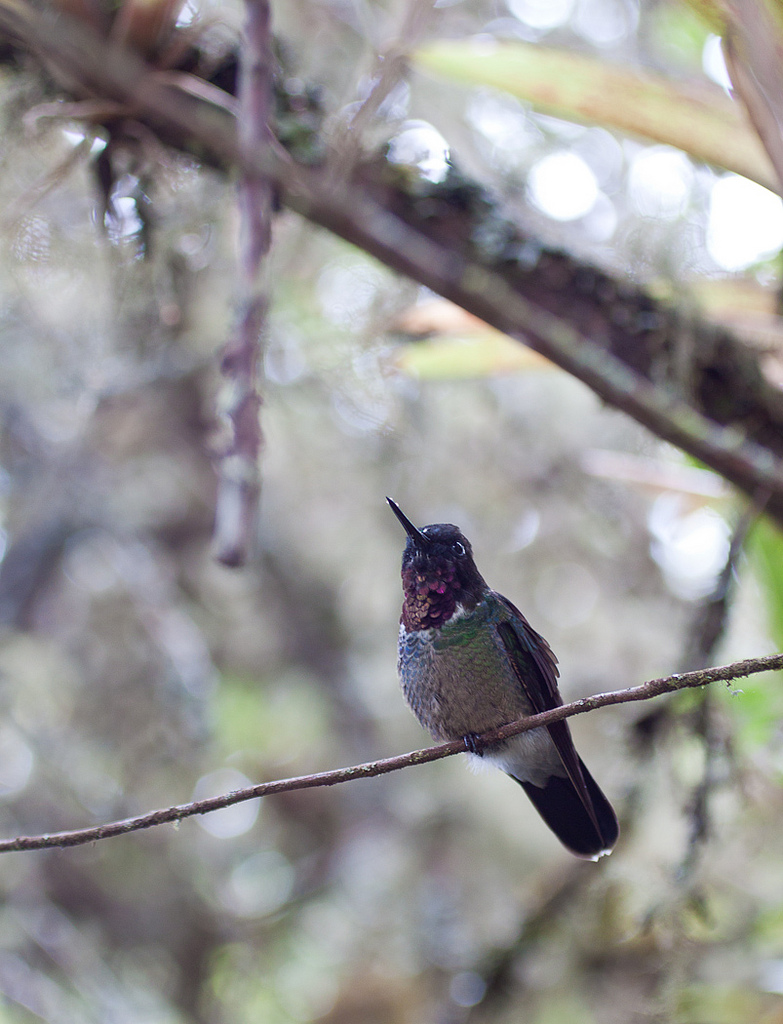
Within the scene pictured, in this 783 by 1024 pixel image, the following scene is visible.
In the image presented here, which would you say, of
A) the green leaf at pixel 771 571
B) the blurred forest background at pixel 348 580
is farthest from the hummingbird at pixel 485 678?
the green leaf at pixel 771 571

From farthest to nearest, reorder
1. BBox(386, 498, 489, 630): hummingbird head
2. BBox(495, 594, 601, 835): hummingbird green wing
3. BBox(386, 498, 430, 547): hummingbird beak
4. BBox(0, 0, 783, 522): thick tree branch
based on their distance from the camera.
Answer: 1. BBox(0, 0, 783, 522): thick tree branch
2. BBox(495, 594, 601, 835): hummingbird green wing
3. BBox(386, 498, 489, 630): hummingbird head
4. BBox(386, 498, 430, 547): hummingbird beak

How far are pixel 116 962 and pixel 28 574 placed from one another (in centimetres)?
235

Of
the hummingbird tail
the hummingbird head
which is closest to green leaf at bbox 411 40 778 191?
the hummingbird head

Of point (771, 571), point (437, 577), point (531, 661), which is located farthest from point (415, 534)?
point (771, 571)

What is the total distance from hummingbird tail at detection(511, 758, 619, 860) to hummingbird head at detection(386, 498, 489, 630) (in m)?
0.35

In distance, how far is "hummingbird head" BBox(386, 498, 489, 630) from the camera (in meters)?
1.24

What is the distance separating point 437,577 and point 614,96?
1.43 metres

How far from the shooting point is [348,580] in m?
5.29

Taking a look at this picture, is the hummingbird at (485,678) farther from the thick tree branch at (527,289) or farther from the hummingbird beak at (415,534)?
the thick tree branch at (527,289)

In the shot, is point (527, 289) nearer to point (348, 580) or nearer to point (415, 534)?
point (415, 534)

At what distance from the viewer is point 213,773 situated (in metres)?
4.57

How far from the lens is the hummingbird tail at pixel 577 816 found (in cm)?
127

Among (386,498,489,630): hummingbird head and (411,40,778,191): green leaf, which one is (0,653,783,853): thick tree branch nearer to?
(386,498,489,630): hummingbird head

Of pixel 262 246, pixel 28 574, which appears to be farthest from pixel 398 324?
pixel 28 574
